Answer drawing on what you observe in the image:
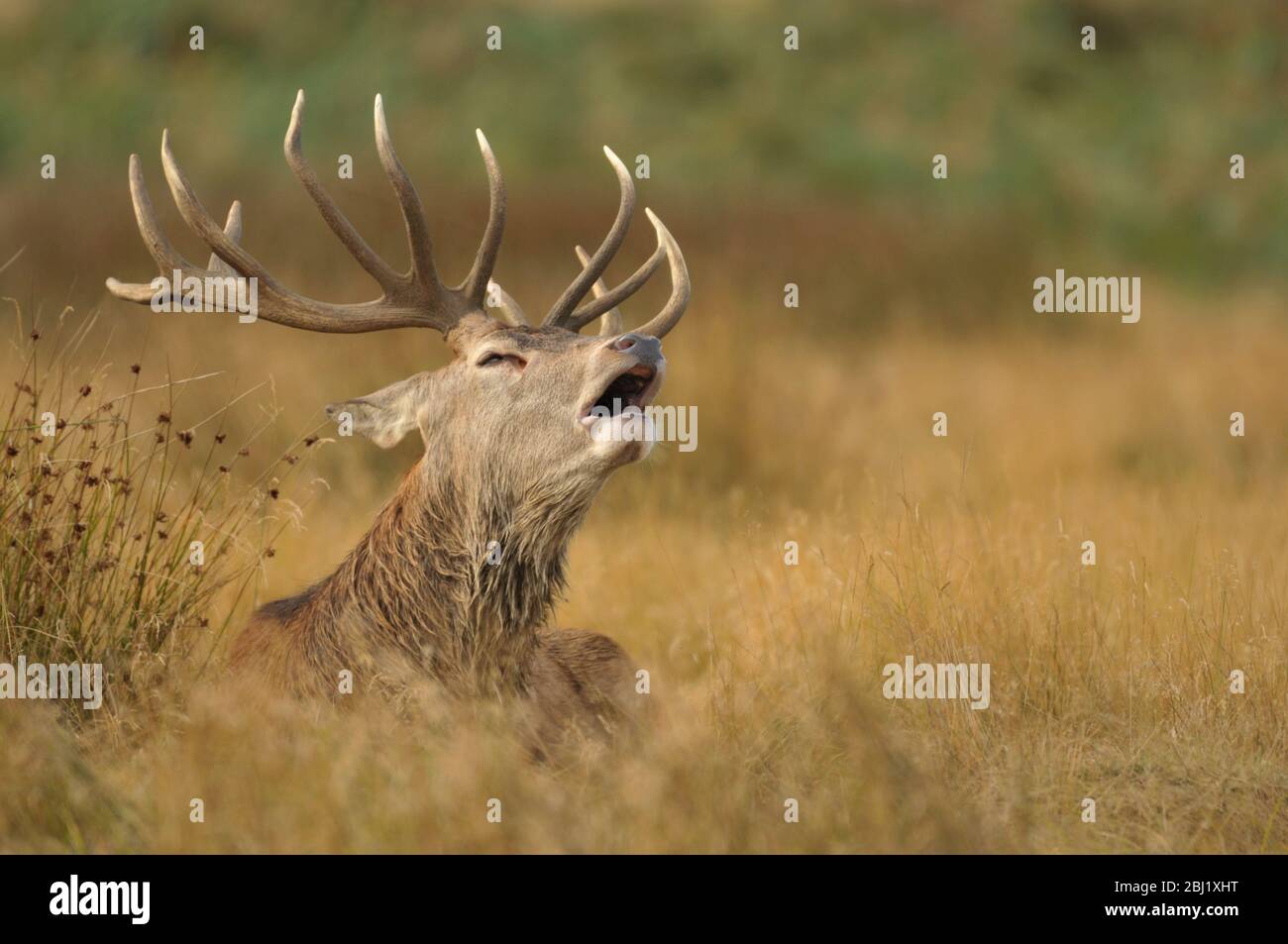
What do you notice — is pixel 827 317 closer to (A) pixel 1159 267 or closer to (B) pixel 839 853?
(A) pixel 1159 267

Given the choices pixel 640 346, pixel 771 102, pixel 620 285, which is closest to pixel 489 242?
pixel 620 285

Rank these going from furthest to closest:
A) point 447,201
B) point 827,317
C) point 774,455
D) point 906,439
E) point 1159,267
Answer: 1. point 1159,267
2. point 447,201
3. point 827,317
4. point 906,439
5. point 774,455

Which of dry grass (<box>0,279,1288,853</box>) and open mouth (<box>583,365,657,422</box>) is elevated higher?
open mouth (<box>583,365,657,422</box>)

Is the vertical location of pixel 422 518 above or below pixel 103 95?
below

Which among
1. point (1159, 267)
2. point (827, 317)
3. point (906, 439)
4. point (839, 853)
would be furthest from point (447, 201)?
point (839, 853)

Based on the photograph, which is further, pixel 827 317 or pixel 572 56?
pixel 572 56

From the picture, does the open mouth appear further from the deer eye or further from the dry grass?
the dry grass

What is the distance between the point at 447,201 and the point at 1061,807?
12.4 m

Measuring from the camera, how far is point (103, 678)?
4.77 m

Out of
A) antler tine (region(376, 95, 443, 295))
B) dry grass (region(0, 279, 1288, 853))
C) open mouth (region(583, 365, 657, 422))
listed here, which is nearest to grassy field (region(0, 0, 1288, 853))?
dry grass (region(0, 279, 1288, 853))

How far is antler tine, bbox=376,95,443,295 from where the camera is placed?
501 cm

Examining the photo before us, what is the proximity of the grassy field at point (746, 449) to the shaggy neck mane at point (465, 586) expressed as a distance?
12.7 inches

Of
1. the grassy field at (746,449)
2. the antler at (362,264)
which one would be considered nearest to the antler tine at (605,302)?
the antler at (362,264)

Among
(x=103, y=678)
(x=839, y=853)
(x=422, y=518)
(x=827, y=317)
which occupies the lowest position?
(x=839, y=853)
